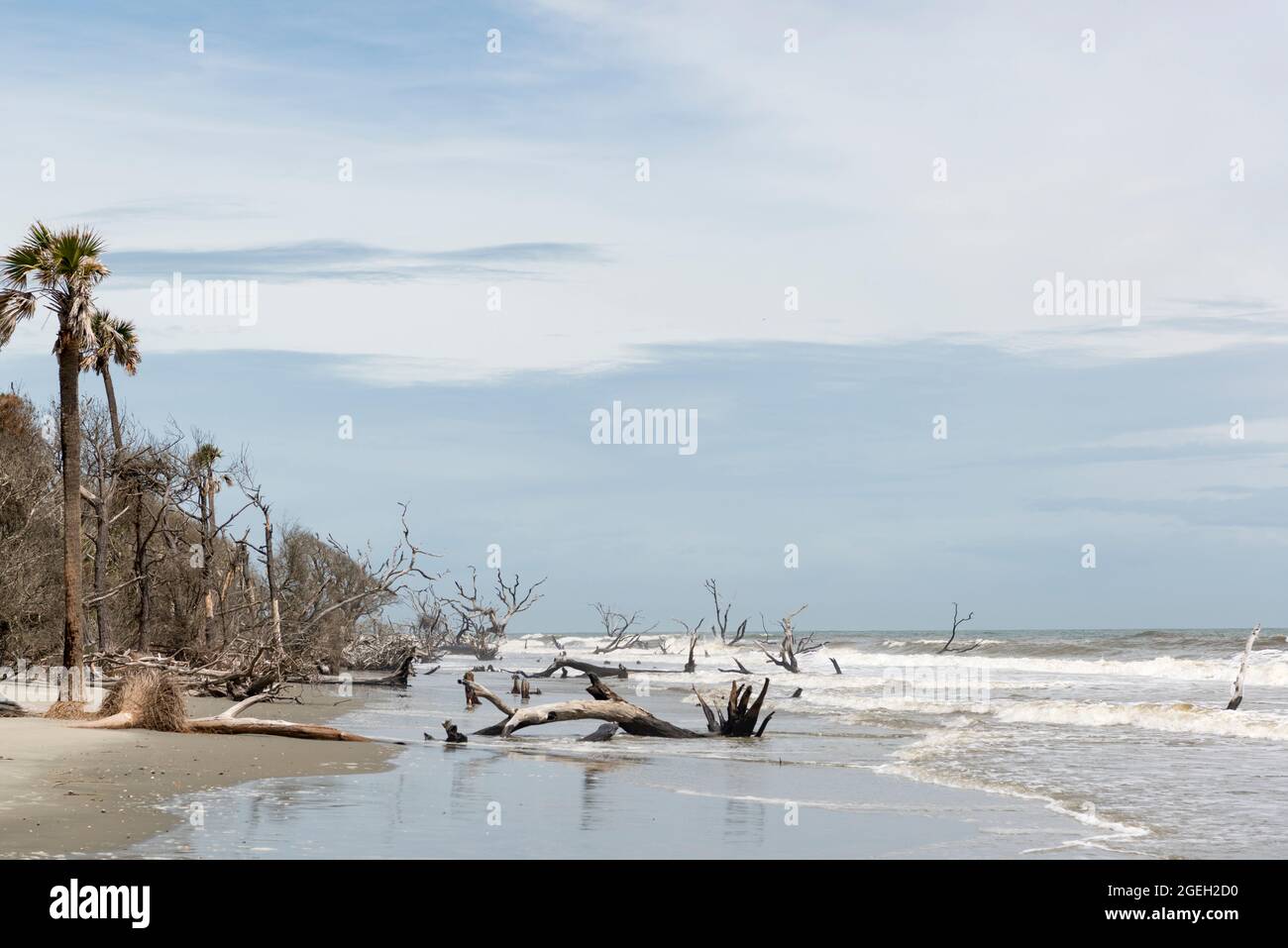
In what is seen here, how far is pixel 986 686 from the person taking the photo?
1719 inches

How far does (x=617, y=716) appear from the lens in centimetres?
2162

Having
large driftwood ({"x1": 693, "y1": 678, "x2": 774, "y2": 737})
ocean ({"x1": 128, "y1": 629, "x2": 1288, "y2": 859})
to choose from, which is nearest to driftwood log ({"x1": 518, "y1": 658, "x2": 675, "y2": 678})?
ocean ({"x1": 128, "y1": 629, "x2": 1288, "y2": 859})

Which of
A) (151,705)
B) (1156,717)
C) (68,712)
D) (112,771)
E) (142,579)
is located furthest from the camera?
(142,579)

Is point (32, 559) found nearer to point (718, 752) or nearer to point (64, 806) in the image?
point (718, 752)

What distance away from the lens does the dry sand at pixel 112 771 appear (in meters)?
9.58

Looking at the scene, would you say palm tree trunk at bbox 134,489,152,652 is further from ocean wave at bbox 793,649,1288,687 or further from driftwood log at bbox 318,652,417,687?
ocean wave at bbox 793,649,1288,687

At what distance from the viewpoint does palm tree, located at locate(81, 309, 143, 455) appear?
30906mm

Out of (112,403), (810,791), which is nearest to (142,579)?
(112,403)

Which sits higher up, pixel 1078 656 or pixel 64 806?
pixel 64 806

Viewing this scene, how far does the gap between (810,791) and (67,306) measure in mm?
15958

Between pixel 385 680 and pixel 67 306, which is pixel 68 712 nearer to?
pixel 67 306

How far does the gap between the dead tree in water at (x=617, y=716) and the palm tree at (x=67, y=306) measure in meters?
7.57
